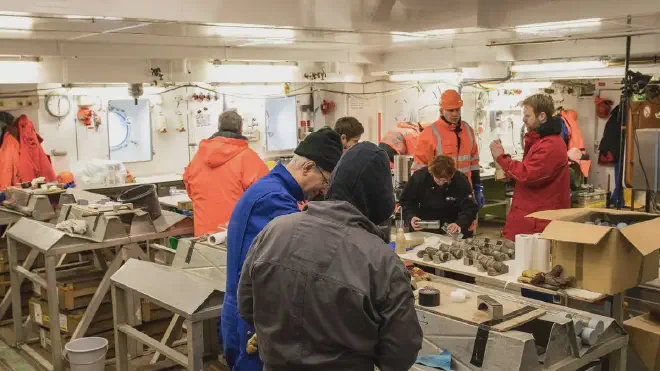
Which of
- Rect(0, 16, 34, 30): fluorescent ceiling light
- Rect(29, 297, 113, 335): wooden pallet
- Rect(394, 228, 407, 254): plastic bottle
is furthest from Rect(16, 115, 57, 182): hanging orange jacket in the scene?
Rect(394, 228, 407, 254): plastic bottle

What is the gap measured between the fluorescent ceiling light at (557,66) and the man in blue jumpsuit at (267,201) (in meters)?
5.22

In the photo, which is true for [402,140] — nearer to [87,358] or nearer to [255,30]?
[255,30]

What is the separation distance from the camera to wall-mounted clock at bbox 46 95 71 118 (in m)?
8.05

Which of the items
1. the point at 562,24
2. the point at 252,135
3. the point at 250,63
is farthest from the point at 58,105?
the point at 562,24

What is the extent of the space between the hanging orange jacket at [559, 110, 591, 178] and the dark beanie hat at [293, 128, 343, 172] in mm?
7823

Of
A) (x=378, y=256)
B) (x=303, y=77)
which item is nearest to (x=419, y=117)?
(x=303, y=77)

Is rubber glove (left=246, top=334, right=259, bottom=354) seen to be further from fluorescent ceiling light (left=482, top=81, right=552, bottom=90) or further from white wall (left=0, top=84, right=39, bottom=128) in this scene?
fluorescent ceiling light (left=482, top=81, right=552, bottom=90)

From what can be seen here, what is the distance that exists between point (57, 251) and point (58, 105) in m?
3.90

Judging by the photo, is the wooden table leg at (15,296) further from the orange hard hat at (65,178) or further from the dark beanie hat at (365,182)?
the dark beanie hat at (365,182)

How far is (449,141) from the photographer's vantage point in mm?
5801

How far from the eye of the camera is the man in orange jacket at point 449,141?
18.9ft

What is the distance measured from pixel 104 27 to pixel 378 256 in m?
3.59

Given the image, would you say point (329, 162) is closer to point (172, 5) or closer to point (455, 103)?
point (172, 5)

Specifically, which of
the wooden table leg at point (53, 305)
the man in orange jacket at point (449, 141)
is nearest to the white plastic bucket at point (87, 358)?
the wooden table leg at point (53, 305)
